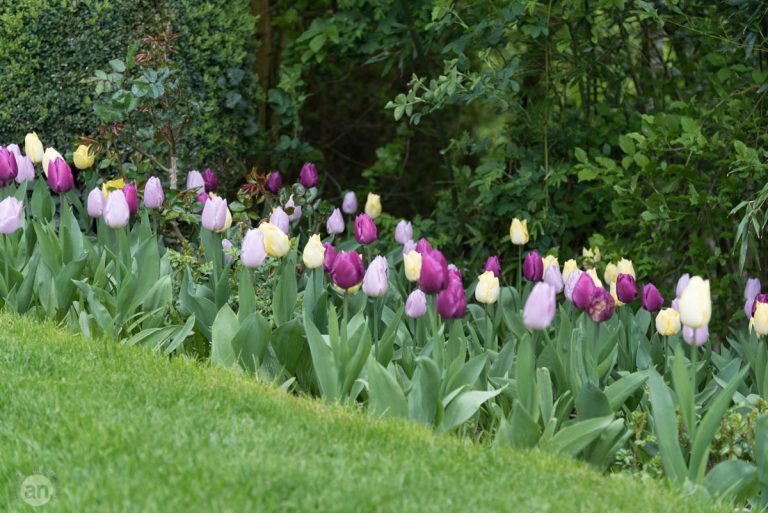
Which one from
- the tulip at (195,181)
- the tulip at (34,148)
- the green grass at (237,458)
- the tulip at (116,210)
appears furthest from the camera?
the tulip at (195,181)

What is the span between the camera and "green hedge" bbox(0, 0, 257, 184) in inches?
221

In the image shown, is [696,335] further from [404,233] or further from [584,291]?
[404,233]

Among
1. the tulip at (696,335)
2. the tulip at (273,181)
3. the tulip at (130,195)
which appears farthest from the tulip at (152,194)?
the tulip at (696,335)

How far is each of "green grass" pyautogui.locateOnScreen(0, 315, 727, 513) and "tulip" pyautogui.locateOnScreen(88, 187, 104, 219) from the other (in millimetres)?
1101

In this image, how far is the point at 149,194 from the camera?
472 centimetres

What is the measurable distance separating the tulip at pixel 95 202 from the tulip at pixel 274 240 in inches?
38.3

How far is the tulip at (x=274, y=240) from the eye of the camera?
3977 millimetres

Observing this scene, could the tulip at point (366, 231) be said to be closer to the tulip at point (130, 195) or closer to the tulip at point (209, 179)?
the tulip at point (130, 195)


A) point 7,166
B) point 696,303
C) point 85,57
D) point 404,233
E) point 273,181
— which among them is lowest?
point 404,233

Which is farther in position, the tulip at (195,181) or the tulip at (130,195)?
the tulip at (195,181)

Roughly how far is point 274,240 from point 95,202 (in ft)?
3.40

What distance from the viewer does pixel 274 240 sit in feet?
13.1

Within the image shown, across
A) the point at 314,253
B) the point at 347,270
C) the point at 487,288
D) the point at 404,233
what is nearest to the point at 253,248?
the point at 314,253

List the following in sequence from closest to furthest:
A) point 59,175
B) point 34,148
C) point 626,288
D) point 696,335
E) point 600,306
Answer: point 696,335 → point 600,306 → point 626,288 → point 59,175 → point 34,148
